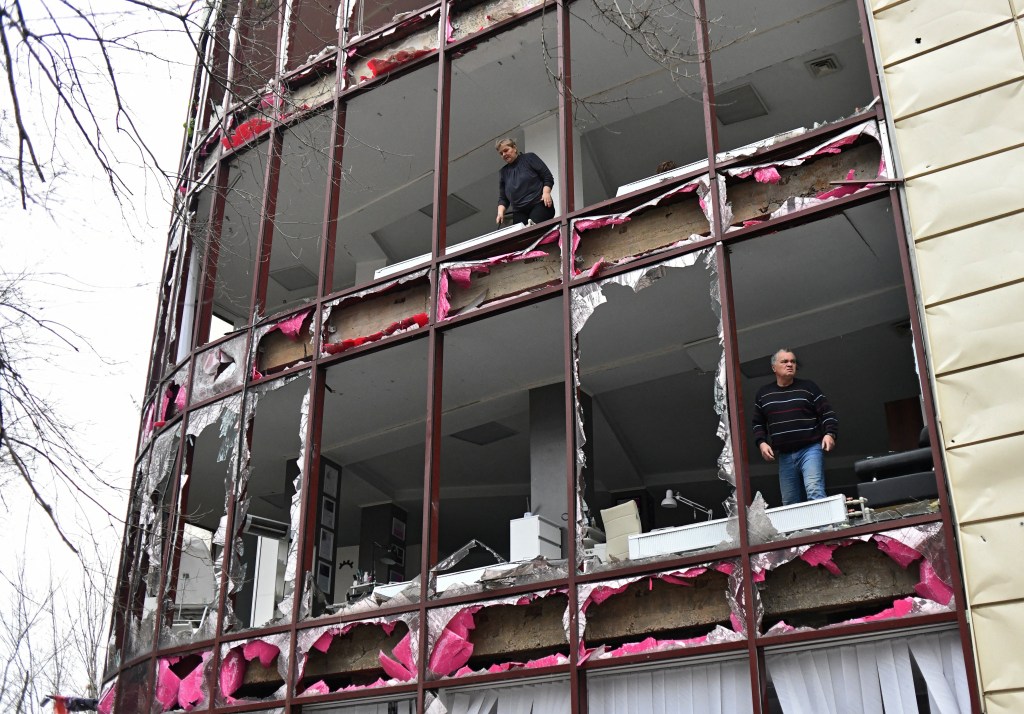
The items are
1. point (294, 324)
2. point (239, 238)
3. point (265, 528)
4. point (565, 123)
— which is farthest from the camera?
point (239, 238)

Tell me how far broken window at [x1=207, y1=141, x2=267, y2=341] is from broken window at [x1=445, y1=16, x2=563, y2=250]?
2925 millimetres

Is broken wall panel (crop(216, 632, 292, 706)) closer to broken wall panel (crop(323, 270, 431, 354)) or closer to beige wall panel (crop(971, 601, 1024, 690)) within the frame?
broken wall panel (crop(323, 270, 431, 354))

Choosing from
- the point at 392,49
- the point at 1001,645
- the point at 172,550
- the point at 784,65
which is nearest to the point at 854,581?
the point at 1001,645

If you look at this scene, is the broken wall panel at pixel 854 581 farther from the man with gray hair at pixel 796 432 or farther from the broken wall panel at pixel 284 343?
the broken wall panel at pixel 284 343

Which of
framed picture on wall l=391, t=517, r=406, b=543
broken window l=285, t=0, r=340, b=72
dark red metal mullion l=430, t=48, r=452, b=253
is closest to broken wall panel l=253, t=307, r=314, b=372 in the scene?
dark red metal mullion l=430, t=48, r=452, b=253

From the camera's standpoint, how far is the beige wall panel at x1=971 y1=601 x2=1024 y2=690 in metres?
8.02

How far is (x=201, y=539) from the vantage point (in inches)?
619

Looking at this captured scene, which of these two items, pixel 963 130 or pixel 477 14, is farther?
pixel 477 14

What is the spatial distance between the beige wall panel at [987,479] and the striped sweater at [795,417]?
1691 mm

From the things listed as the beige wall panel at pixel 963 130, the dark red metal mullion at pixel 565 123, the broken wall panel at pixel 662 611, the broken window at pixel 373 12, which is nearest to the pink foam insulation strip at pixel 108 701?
the broken wall panel at pixel 662 611

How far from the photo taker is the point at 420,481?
19.3m

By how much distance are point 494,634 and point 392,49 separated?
8.23 metres

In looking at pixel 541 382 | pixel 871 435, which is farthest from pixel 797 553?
pixel 871 435

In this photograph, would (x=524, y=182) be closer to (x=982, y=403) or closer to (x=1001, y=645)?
(x=982, y=403)
